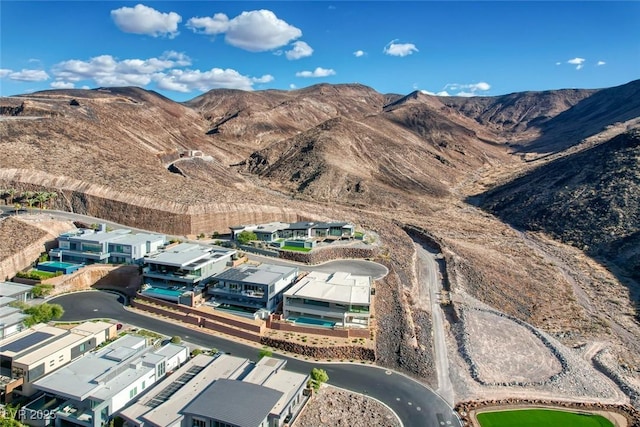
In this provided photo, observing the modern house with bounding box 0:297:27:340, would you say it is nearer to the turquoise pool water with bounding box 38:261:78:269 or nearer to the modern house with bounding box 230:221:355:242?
the turquoise pool water with bounding box 38:261:78:269

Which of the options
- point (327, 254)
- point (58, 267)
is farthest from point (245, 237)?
point (58, 267)

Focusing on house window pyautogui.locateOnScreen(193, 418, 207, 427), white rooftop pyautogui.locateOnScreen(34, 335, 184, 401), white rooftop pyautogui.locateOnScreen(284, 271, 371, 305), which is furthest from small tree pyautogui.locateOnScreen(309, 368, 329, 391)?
white rooftop pyautogui.locateOnScreen(34, 335, 184, 401)

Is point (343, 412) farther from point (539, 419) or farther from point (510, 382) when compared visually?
point (510, 382)

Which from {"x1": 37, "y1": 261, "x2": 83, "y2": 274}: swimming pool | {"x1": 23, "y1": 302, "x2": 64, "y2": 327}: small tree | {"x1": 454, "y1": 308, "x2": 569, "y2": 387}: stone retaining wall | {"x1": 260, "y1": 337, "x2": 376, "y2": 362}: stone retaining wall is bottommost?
{"x1": 454, "y1": 308, "x2": 569, "y2": 387}: stone retaining wall

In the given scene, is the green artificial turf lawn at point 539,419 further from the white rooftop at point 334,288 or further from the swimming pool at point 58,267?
the swimming pool at point 58,267

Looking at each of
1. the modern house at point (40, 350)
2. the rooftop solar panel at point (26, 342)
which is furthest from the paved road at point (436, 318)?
the rooftop solar panel at point (26, 342)

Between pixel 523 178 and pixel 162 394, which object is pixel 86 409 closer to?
pixel 162 394
